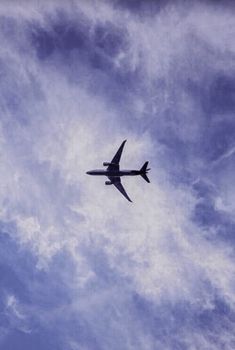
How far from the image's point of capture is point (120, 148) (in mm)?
123812

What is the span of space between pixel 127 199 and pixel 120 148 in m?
17.3

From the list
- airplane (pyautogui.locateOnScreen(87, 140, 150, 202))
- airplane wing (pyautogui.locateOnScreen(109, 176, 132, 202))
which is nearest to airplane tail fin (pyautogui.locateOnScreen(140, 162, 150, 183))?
airplane (pyautogui.locateOnScreen(87, 140, 150, 202))

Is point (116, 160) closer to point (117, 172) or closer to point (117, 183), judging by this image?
point (117, 172)

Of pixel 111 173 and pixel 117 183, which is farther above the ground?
pixel 117 183

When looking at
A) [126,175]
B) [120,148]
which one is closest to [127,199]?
[126,175]

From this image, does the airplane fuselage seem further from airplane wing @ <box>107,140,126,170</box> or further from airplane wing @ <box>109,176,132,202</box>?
airplane wing @ <box>109,176,132,202</box>

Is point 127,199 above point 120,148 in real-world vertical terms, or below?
→ below

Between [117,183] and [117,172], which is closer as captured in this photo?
[117,172]

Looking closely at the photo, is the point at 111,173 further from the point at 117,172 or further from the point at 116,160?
the point at 116,160

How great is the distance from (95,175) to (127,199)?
43.3 feet

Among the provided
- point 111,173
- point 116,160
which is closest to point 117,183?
point 111,173

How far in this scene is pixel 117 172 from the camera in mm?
126312

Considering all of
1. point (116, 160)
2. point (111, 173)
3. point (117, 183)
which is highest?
point (116, 160)

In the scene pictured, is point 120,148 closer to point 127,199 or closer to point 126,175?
point 126,175
